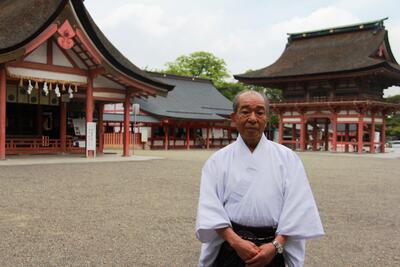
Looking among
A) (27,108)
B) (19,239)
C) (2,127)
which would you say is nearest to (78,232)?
(19,239)

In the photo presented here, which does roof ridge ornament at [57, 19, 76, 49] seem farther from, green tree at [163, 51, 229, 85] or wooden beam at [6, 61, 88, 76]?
green tree at [163, 51, 229, 85]

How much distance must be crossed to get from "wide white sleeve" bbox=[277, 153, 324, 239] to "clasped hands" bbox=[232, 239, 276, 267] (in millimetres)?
141

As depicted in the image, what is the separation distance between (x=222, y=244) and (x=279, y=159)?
0.60 meters

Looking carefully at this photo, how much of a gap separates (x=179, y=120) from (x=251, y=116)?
26.6 metres

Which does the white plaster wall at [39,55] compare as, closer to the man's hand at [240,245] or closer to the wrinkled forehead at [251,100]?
the wrinkled forehead at [251,100]

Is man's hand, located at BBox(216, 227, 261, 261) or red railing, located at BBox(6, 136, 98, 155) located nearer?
man's hand, located at BBox(216, 227, 261, 261)

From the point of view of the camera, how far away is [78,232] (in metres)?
5.19

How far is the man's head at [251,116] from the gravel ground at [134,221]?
2.01 m

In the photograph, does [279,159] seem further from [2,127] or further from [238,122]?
[2,127]

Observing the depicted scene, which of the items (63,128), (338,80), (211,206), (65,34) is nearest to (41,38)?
(65,34)

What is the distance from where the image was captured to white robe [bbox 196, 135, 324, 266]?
2.46 m

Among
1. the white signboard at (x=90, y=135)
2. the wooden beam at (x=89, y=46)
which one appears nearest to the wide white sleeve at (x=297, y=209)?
the wooden beam at (x=89, y=46)

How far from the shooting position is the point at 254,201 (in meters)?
2.45

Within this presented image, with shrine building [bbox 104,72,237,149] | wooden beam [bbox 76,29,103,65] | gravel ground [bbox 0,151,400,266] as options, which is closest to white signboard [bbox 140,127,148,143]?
shrine building [bbox 104,72,237,149]
